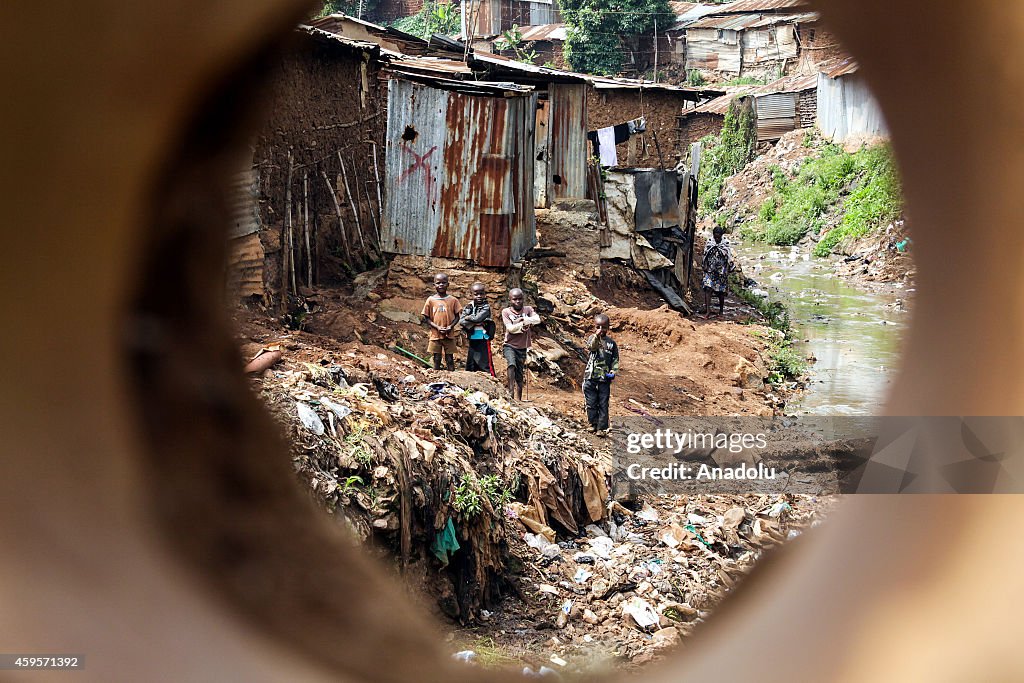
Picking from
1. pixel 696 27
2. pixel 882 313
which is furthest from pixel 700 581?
pixel 696 27

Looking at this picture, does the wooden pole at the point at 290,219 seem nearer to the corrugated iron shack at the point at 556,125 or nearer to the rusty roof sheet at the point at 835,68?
the corrugated iron shack at the point at 556,125

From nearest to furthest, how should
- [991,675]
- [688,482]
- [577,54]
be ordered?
[991,675], [688,482], [577,54]

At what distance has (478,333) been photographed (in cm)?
774

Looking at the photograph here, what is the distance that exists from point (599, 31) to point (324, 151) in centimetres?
1900

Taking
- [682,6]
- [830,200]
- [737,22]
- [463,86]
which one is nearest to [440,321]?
[463,86]

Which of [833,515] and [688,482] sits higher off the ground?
[833,515]

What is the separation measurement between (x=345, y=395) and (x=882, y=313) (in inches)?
345

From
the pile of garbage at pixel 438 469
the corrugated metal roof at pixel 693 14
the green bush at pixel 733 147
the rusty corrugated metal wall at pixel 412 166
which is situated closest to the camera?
the pile of garbage at pixel 438 469

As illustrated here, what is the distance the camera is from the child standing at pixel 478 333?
7.68 m

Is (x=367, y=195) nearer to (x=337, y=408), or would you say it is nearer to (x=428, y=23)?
(x=337, y=408)

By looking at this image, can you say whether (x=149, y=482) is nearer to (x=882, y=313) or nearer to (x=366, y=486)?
(x=366, y=486)

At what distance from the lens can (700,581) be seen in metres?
5.39

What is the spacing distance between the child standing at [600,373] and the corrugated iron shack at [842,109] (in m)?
14.3

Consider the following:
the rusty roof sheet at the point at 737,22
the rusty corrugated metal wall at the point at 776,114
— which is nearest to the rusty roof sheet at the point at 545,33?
the rusty roof sheet at the point at 737,22
